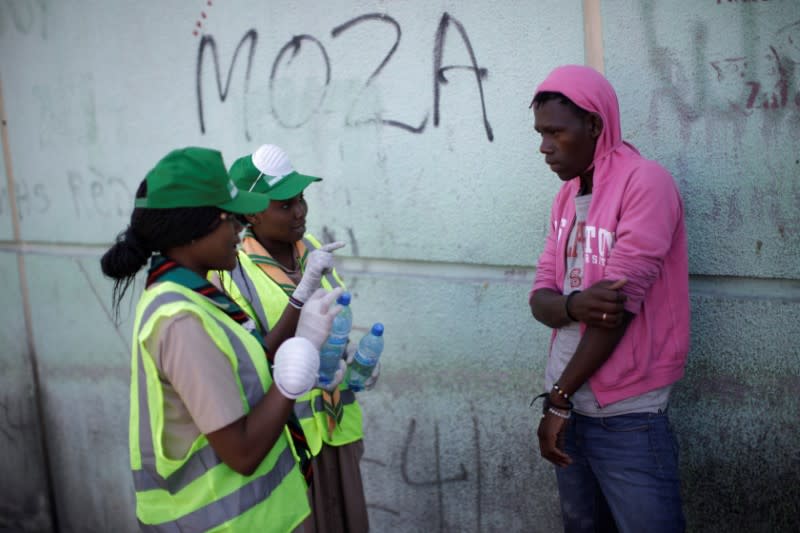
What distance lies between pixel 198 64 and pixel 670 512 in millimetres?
3007

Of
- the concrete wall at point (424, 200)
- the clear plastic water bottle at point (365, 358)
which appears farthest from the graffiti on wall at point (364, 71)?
the clear plastic water bottle at point (365, 358)

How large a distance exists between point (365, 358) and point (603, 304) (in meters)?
0.90

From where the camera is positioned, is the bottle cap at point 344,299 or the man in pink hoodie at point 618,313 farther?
the bottle cap at point 344,299

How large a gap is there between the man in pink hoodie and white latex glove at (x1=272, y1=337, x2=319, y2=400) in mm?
810

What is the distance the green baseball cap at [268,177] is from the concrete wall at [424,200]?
0.86 meters

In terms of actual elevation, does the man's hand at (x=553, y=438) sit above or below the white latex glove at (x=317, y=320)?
below

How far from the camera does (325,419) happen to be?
286 cm

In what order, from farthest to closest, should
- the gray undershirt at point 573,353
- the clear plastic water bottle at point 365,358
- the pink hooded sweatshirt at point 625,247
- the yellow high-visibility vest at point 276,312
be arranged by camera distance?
the clear plastic water bottle at point 365,358 < the yellow high-visibility vest at point 276,312 < the gray undershirt at point 573,353 < the pink hooded sweatshirt at point 625,247

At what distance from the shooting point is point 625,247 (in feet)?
7.42

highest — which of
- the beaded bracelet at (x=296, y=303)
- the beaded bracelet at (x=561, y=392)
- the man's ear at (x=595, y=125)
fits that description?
the man's ear at (x=595, y=125)

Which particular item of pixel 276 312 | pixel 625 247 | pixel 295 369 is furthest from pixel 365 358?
pixel 625 247

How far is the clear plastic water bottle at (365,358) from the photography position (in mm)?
2799

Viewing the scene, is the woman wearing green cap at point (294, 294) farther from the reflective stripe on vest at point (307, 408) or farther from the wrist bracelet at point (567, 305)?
the wrist bracelet at point (567, 305)

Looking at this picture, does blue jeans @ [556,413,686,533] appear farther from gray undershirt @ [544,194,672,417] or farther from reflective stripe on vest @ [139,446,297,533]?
reflective stripe on vest @ [139,446,297,533]
